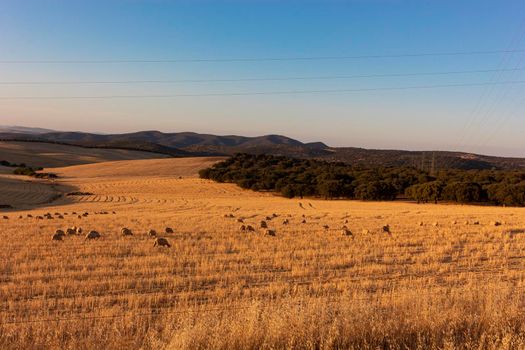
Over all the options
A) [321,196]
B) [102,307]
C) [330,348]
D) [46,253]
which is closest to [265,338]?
[330,348]

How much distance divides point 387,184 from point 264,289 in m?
52.5

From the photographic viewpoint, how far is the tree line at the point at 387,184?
5366cm

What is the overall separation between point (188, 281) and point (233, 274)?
1203 mm

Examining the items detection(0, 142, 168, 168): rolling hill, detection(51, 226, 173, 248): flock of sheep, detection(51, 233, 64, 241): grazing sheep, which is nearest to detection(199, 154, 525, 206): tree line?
detection(51, 226, 173, 248): flock of sheep

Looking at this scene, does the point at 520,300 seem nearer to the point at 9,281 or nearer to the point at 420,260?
the point at 420,260

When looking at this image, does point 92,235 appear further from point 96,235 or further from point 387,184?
point 387,184

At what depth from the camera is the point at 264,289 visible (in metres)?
9.59

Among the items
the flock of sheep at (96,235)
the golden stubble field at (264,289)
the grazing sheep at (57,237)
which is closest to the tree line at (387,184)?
the golden stubble field at (264,289)

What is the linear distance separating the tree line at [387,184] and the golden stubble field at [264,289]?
3675 cm

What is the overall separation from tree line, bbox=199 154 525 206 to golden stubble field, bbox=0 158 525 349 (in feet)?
121

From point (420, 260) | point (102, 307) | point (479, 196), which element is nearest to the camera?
point (102, 307)

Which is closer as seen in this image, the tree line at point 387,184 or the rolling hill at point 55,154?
the tree line at point 387,184

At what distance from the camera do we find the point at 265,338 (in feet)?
19.4

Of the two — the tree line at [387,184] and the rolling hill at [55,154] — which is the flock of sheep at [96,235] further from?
the rolling hill at [55,154]
